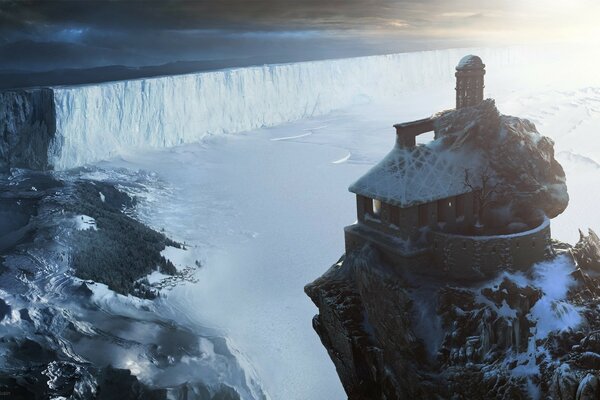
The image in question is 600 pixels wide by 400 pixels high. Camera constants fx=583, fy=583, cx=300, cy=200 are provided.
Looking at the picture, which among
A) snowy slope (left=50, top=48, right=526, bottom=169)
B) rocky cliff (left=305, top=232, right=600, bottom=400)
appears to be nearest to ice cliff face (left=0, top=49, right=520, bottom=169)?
snowy slope (left=50, top=48, right=526, bottom=169)

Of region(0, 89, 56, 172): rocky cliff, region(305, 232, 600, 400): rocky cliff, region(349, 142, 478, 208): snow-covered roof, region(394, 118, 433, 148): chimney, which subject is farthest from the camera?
region(0, 89, 56, 172): rocky cliff

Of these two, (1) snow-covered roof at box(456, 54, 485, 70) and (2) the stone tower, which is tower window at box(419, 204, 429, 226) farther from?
(1) snow-covered roof at box(456, 54, 485, 70)

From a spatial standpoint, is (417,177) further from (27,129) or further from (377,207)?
(27,129)

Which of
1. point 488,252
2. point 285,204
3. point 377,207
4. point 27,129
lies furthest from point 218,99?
point 488,252

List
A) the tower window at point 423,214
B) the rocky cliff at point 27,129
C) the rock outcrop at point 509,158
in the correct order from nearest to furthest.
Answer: the tower window at point 423,214
the rock outcrop at point 509,158
the rocky cliff at point 27,129

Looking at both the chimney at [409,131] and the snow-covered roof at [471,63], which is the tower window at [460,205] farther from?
the snow-covered roof at [471,63]

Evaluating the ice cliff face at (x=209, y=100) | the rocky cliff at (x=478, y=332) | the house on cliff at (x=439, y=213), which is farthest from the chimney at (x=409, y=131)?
the ice cliff face at (x=209, y=100)
